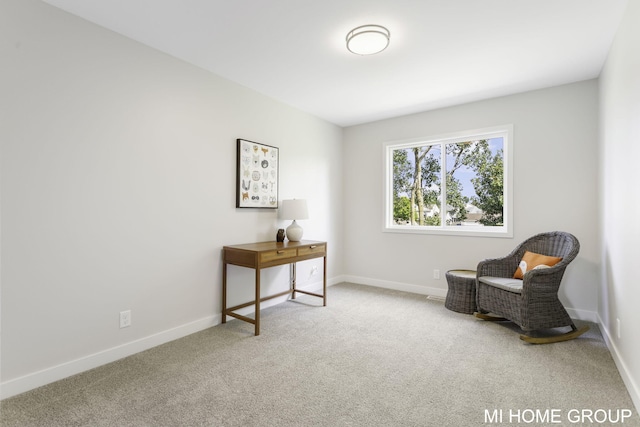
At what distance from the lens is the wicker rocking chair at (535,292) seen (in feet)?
8.52

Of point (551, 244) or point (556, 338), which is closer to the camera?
point (556, 338)

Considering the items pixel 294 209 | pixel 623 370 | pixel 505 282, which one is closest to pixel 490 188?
pixel 505 282

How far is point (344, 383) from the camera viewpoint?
1.99 metres

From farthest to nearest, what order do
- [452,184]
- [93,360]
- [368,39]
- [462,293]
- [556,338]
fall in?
[452,184] → [462,293] → [556,338] → [368,39] → [93,360]

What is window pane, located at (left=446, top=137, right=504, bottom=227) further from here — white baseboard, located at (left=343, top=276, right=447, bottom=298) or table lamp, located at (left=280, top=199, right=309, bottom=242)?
table lamp, located at (left=280, top=199, right=309, bottom=242)

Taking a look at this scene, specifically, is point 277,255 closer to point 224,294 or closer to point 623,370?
point 224,294

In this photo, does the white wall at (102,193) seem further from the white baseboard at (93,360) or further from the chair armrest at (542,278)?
the chair armrest at (542,278)

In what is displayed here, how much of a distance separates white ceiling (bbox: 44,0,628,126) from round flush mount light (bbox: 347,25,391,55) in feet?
0.21

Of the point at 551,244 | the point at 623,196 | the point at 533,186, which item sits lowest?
the point at 551,244

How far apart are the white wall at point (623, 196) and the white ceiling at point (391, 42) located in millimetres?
317

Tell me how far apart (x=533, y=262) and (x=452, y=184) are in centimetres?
137

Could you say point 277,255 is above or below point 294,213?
below

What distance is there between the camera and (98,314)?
2.22m

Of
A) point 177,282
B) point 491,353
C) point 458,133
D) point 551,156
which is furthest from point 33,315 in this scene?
point 551,156
